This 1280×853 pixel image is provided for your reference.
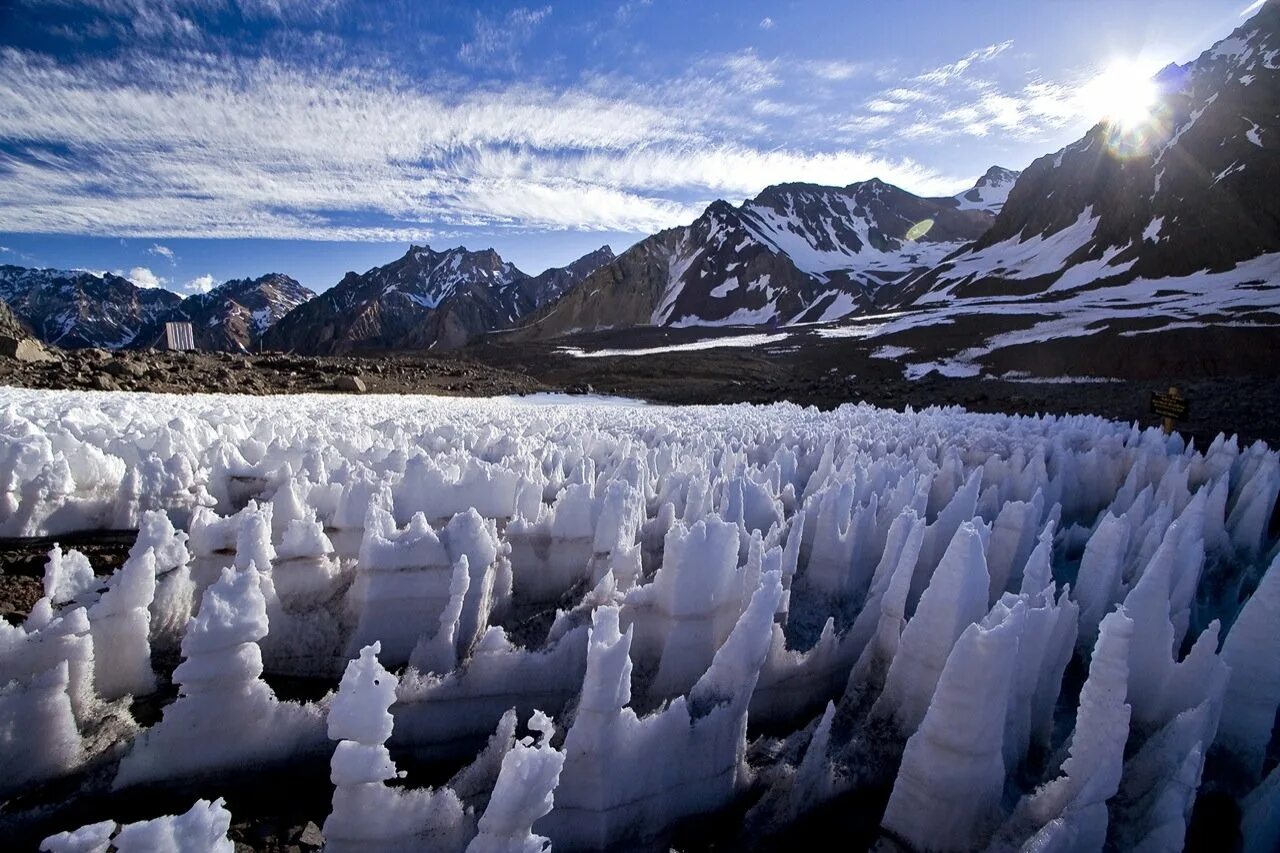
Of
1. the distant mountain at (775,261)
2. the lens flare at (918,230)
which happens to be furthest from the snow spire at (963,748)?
the lens flare at (918,230)

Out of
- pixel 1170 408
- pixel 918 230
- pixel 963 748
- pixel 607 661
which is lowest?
pixel 963 748

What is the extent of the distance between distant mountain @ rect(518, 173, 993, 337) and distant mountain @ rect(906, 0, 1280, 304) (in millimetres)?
23459

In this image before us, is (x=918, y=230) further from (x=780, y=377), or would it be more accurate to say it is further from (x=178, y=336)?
(x=178, y=336)

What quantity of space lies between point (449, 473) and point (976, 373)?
131ft

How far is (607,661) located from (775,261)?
12578 cm

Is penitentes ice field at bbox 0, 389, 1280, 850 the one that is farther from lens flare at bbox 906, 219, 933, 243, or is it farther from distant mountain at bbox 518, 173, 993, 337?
lens flare at bbox 906, 219, 933, 243

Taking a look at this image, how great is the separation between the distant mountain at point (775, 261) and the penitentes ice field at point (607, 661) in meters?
103

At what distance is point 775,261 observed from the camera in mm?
121875

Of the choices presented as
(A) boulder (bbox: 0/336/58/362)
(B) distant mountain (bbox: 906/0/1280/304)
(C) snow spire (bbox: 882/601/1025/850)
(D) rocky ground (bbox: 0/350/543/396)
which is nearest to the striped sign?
(D) rocky ground (bbox: 0/350/543/396)

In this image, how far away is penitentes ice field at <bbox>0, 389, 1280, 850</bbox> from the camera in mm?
3135

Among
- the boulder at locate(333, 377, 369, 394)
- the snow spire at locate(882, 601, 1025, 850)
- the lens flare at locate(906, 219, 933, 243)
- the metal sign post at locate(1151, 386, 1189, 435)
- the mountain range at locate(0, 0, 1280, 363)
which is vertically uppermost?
the lens flare at locate(906, 219, 933, 243)

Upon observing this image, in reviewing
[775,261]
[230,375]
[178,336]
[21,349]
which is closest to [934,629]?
[230,375]

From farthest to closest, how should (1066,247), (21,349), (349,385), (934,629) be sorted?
1. (1066,247)
2. (349,385)
3. (21,349)
4. (934,629)

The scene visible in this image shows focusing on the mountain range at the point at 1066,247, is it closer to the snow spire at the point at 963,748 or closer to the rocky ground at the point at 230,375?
the rocky ground at the point at 230,375
